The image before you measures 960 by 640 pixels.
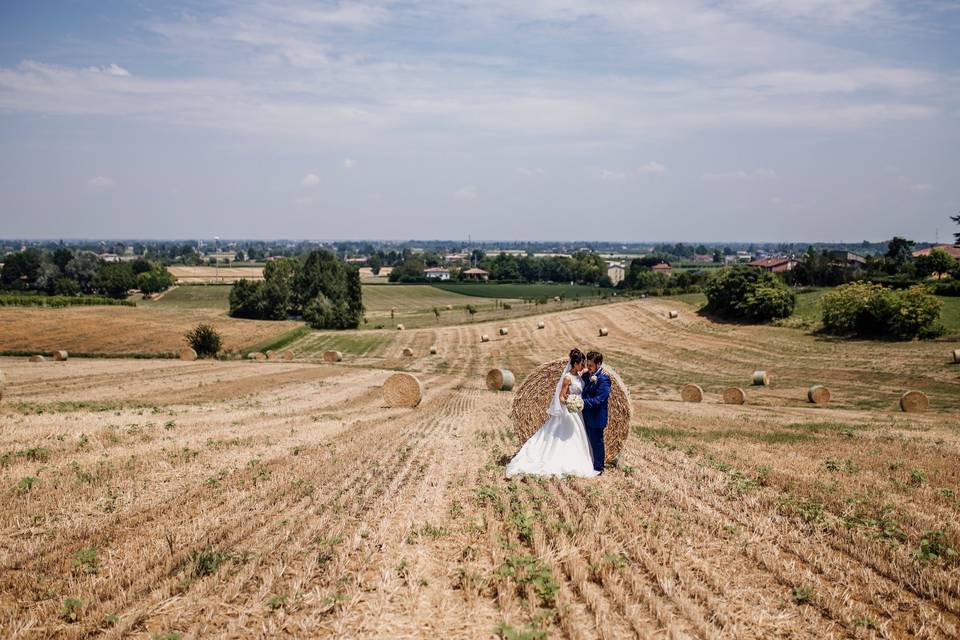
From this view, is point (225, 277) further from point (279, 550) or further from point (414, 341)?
point (279, 550)

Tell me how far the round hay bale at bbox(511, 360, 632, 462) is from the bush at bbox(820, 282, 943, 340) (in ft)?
150

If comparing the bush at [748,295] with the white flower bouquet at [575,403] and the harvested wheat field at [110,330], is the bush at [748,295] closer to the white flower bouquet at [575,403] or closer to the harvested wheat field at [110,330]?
the harvested wheat field at [110,330]

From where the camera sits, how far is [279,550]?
340 inches

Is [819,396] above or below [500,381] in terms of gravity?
above

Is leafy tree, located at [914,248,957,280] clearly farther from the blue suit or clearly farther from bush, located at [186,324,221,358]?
the blue suit

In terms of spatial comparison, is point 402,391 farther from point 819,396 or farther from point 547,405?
point 819,396

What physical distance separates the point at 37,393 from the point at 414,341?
3777 cm

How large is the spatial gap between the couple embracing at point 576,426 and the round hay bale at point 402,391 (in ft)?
48.8

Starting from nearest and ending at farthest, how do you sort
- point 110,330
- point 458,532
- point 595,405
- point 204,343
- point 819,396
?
point 458,532
point 595,405
point 819,396
point 204,343
point 110,330

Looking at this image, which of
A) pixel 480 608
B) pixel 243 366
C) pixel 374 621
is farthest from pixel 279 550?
pixel 243 366

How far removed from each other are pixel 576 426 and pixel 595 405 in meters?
0.54

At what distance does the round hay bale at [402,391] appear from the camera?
90.6 feet

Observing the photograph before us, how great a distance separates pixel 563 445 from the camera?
42.5 feet

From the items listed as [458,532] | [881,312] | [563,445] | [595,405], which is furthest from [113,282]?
[458,532]
